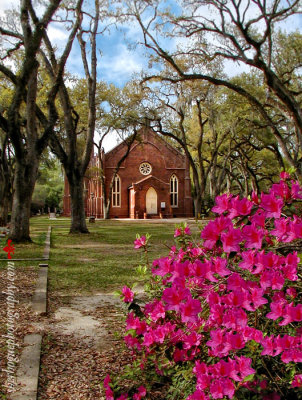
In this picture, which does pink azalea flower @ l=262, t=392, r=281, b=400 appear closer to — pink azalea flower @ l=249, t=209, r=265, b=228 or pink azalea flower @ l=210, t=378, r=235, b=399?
pink azalea flower @ l=210, t=378, r=235, b=399

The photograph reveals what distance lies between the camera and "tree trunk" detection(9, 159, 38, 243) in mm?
12406

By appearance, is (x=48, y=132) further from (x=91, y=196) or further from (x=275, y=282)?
(x=91, y=196)

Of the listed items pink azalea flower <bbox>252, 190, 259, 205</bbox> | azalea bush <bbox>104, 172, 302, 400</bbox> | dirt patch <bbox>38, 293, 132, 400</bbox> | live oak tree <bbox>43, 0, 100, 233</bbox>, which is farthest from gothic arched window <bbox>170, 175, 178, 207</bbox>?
pink azalea flower <bbox>252, 190, 259, 205</bbox>

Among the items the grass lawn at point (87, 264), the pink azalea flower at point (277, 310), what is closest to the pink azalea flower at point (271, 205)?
the pink azalea flower at point (277, 310)

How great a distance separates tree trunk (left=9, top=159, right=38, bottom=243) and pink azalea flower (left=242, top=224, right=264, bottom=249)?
37.2 ft

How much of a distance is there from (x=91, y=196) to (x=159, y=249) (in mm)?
40131

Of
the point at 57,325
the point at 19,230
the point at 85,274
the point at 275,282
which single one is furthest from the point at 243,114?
the point at 275,282

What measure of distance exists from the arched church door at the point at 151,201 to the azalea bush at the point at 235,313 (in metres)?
40.1

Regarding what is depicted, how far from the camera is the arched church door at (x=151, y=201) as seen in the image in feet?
140

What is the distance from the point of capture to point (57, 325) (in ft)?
15.1

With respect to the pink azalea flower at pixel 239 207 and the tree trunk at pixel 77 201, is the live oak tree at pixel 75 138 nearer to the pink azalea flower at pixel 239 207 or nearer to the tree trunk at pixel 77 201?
the tree trunk at pixel 77 201

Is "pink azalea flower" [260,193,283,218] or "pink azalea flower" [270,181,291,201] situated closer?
"pink azalea flower" [260,193,283,218]

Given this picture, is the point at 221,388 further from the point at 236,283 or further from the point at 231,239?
the point at 231,239

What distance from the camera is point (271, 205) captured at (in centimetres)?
208
